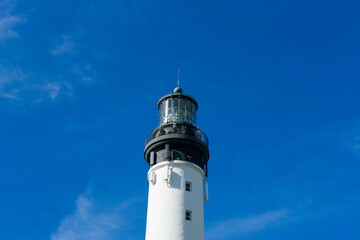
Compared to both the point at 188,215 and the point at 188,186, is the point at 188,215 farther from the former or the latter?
the point at 188,186

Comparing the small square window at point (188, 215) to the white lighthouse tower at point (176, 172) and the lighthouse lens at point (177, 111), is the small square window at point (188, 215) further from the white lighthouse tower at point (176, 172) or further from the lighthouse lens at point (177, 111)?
the lighthouse lens at point (177, 111)

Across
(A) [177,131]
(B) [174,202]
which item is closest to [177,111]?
(A) [177,131]

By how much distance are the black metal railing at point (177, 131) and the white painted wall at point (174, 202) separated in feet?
9.04

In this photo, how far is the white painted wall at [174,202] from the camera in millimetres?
31641

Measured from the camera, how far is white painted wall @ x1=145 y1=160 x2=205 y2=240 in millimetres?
31641

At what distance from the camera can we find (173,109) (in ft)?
127

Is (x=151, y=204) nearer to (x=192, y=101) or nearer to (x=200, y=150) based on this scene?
(x=200, y=150)

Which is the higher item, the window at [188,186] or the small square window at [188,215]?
the window at [188,186]


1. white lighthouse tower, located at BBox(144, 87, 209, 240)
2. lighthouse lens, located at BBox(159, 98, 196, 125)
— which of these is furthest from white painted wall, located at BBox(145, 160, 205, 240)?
→ lighthouse lens, located at BBox(159, 98, 196, 125)

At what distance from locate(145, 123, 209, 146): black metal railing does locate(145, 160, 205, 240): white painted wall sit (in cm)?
275

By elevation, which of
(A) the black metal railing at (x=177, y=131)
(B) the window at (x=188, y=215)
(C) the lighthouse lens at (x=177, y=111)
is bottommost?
(B) the window at (x=188, y=215)

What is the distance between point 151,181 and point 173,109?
7.13 m

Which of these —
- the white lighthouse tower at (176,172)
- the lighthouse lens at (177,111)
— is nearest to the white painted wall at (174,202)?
the white lighthouse tower at (176,172)

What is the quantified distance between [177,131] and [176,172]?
370cm
